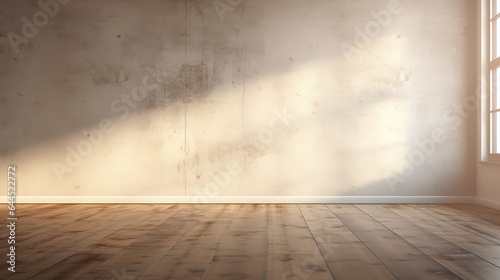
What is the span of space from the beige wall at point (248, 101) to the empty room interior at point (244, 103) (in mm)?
16

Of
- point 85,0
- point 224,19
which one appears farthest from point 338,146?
point 85,0

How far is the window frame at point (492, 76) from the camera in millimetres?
4703

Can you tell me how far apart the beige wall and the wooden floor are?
0.64 metres

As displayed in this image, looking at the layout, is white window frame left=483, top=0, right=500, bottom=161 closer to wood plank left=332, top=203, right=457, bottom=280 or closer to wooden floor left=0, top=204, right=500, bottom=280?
wooden floor left=0, top=204, right=500, bottom=280

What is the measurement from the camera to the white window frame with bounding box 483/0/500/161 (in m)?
4.71

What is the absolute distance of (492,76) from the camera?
479cm

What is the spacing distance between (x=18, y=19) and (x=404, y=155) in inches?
182

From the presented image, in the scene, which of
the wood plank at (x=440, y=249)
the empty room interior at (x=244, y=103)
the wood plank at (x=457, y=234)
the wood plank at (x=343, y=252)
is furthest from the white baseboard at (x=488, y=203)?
the wood plank at (x=343, y=252)

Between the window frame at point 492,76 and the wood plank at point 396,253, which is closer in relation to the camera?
the wood plank at point 396,253

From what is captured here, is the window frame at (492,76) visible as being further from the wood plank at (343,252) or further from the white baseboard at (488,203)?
the wood plank at (343,252)

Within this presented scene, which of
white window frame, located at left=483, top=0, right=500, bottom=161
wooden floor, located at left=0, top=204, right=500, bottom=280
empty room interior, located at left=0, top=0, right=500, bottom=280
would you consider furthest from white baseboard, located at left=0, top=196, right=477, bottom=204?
white window frame, located at left=483, top=0, right=500, bottom=161

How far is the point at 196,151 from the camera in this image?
16.6ft

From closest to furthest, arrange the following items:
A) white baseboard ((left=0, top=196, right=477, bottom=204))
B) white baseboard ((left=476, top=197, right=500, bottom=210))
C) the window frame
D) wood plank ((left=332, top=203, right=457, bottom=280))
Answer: wood plank ((left=332, top=203, right=457, bottom=280)), white baseboard ((left=476, top=197, right=500, bottom=210)), the window frame, white baseboard ((left=0, top=196, right=477, bottom=204))

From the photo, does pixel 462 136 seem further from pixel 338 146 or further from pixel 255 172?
pixel 255 172
